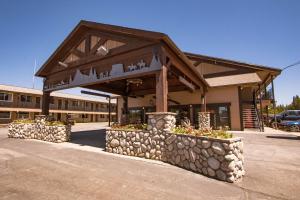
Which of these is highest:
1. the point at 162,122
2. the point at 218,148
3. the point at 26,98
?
the point at 26,98

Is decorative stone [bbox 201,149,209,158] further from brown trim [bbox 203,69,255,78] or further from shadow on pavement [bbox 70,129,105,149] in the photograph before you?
brown trim [bbox 203,69,255,78]

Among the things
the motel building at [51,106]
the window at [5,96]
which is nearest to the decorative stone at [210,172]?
the motel building at [51,106]

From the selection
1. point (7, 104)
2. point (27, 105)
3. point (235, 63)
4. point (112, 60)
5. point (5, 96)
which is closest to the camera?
point (112, 60)

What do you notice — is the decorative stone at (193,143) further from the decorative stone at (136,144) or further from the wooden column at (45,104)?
the wooden column at (45,104)

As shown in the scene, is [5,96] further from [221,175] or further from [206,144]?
[221,175]

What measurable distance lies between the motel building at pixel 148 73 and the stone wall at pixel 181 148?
1.01 m

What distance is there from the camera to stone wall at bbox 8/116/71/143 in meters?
11.8

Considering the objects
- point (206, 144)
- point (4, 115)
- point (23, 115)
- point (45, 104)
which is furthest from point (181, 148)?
point (23, 115)

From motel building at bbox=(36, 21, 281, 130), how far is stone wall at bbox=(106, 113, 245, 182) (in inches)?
39.7

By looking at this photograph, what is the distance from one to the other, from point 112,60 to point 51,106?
3254 cm

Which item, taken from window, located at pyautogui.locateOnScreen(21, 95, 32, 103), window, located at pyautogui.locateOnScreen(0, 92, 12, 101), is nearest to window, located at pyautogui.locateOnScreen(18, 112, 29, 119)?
window, located at pyautogui.locateOnScreen(21, 95, 32, 103)

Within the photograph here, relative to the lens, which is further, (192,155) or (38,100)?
(38,100)

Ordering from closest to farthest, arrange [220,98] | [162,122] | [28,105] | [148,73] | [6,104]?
[162,122], [148,73], [220,98], [6,104], [28,105]

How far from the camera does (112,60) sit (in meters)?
9.98
